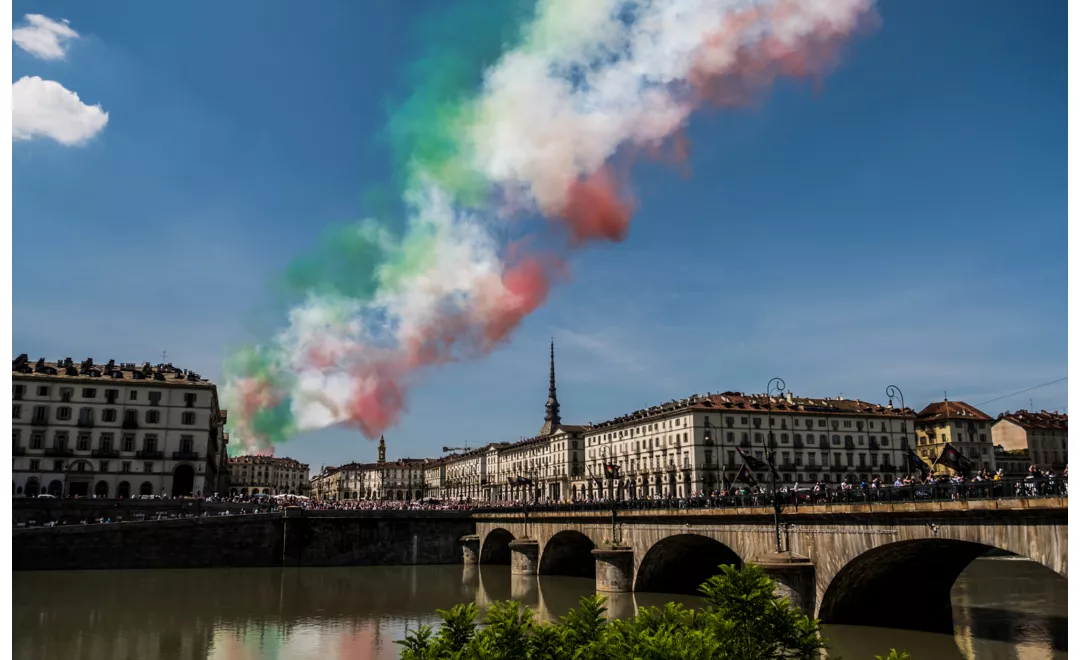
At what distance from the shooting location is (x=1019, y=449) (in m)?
135

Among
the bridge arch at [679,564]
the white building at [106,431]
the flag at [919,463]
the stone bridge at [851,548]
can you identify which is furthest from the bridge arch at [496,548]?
the flag at [919,463]

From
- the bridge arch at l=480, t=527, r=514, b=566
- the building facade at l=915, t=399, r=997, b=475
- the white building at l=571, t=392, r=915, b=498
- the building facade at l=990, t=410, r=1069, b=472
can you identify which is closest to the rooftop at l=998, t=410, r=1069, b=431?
the building facade at l=990, t=410, r=1069, b=472

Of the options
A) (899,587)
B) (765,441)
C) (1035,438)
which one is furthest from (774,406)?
(899,587)

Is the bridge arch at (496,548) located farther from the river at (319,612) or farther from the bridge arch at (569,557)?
the bridge arch at (569,557)

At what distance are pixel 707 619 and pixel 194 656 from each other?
3055 centimetres

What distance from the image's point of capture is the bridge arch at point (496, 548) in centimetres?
8800

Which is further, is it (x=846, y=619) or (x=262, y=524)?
(x=262, y=524)

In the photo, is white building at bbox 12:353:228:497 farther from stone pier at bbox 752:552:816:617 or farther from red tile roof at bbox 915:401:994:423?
red tile roof at bbox 915:401:994:423

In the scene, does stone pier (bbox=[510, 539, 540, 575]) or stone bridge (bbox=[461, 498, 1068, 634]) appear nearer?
stone bridge (bbox=[461, 498, 1068, 634])

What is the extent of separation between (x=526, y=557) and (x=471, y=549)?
2195 centimetres

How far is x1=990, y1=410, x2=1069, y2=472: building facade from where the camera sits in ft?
443

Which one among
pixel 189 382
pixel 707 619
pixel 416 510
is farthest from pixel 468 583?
pixel 707 619

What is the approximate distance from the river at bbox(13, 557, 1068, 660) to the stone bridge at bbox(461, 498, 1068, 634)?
1464mm

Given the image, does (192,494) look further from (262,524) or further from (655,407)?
(655,407)
